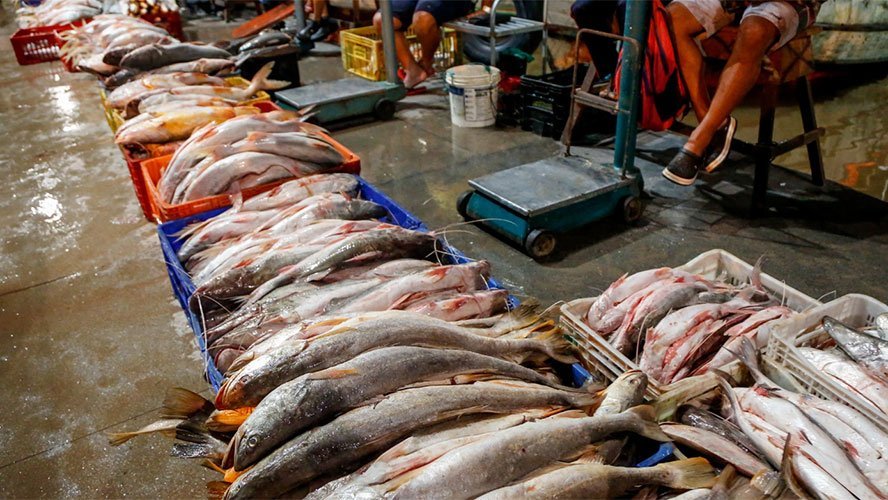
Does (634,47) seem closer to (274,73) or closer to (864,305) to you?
(864,305)

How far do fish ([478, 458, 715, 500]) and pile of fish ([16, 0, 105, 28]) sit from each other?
11643 mm

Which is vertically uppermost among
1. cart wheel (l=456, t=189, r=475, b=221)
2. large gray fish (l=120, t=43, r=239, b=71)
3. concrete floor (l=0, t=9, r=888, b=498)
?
large gray fish (l=120, t=43, r=239, b=71)

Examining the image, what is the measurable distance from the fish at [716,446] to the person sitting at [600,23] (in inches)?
164

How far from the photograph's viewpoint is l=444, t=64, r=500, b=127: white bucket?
641 cm

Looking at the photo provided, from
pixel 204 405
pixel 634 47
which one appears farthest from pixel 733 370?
pixel 634 47

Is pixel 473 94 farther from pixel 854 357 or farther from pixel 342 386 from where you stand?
pixel 342 386

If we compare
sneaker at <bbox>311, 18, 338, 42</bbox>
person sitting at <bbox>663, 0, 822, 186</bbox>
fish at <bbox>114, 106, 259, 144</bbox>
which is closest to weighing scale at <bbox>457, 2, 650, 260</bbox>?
person sitting at <bbox>663, 0, 822, 186</bbox>

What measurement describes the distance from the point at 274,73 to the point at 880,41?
7.81m

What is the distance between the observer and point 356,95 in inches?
265

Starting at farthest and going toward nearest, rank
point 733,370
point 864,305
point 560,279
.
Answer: point 560,279
point 864,305
point 733,370

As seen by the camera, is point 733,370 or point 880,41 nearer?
point 733,370

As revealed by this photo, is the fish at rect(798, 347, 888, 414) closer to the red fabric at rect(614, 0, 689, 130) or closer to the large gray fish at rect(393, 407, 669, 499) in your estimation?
the large gray fish at rect(393, 407, 669, 499)

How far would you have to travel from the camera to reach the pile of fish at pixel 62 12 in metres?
10.3

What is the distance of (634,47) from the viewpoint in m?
4.17
